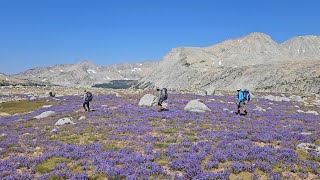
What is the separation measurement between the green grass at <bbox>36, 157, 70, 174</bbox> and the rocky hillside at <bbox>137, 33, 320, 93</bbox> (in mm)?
86642

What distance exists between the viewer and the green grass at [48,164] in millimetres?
14777

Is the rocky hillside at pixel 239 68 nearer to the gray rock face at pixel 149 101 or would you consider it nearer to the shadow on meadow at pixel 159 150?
the gray rock face at pixel 149 101

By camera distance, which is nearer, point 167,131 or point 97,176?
point 97,176

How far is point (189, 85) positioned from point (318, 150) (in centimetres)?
11848

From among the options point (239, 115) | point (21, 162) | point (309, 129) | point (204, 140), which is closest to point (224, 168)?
point (204, 140)

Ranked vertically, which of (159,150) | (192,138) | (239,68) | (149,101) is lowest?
(159,150)

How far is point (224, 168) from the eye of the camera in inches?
579

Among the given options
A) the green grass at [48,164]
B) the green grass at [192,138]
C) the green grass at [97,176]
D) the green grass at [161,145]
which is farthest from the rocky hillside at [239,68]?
the green grass at [97,176]

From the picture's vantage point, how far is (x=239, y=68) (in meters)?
121

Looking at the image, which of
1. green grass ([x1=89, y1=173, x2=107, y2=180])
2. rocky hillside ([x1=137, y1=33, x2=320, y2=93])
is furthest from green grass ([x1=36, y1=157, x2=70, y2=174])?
rocky hillside ([x1=137, y1=33, x2=320, y2=93])

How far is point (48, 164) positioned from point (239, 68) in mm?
112993

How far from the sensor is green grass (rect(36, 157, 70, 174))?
48.5 ft

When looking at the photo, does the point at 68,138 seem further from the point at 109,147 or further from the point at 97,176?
the point at 97,176

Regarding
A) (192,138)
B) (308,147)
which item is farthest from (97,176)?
(308,147)
